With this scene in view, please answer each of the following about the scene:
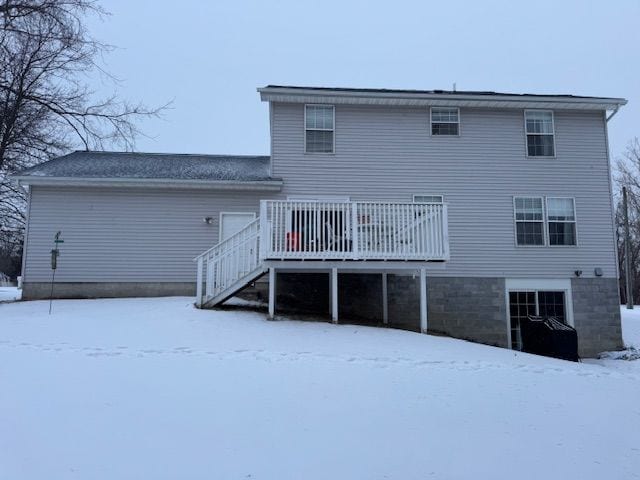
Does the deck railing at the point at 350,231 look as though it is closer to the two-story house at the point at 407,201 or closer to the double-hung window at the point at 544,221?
the two-story house at the point at 407,201

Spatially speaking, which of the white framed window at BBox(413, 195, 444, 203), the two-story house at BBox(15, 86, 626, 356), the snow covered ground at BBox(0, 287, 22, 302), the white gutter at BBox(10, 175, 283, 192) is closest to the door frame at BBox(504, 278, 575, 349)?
the two-story house at BBox(15, 86, 626, 356)

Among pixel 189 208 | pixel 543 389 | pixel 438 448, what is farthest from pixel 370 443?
pixel 189 208

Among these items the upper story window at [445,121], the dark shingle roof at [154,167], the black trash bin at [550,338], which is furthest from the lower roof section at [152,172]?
the black trash bin at [550,338]

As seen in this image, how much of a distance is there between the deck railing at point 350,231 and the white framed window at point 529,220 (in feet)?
13.5

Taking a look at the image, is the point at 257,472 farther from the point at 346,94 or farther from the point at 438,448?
the point at 346,94

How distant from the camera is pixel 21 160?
18375mm

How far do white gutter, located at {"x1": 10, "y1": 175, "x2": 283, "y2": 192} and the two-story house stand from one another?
46 mm

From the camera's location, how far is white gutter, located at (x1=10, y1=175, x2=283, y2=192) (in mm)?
12695

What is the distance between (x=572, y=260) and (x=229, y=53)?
109 meters

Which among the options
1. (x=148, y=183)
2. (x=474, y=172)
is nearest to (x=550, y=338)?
(x=474, y=172)

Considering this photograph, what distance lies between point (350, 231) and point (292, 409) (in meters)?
5.01

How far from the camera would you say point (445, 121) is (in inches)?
544

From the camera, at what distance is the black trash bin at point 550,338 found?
1106 cm

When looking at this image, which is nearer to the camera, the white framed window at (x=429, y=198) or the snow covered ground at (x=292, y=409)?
the snow covered ground at (x=292, y=409)
